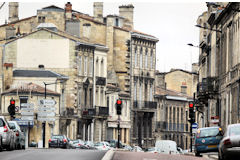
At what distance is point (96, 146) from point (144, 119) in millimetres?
38429

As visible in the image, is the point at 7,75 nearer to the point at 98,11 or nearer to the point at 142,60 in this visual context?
the point at 98,11

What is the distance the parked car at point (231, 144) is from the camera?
32.3 metres

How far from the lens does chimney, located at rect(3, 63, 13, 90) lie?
106625 mm

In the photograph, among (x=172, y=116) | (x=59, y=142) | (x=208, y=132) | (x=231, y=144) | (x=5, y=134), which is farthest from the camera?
(x=172, y=116)

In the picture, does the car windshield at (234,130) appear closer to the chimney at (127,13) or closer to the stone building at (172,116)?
the chimney at (127,13)

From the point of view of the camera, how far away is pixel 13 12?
125 metres

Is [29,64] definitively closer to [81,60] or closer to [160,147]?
[81,60]

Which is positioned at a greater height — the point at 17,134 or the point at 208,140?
the point at 17,134

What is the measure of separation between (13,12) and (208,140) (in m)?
79.4

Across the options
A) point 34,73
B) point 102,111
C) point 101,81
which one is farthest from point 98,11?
point 34,73

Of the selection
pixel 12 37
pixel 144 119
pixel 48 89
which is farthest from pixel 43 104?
pixel 144 119

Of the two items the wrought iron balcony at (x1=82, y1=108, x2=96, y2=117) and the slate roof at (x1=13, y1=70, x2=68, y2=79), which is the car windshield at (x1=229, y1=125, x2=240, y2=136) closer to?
the slate roof at (x1=13, y1=70, x2=68, y2=79)

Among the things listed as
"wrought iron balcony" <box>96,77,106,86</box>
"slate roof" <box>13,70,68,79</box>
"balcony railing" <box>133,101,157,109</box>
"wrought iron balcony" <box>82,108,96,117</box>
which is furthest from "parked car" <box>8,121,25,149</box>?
"balcony railing" <box>133,101,157,109</box>

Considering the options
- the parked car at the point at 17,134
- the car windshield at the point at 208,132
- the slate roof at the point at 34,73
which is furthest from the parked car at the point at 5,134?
the slate roof at the point at 34,73
